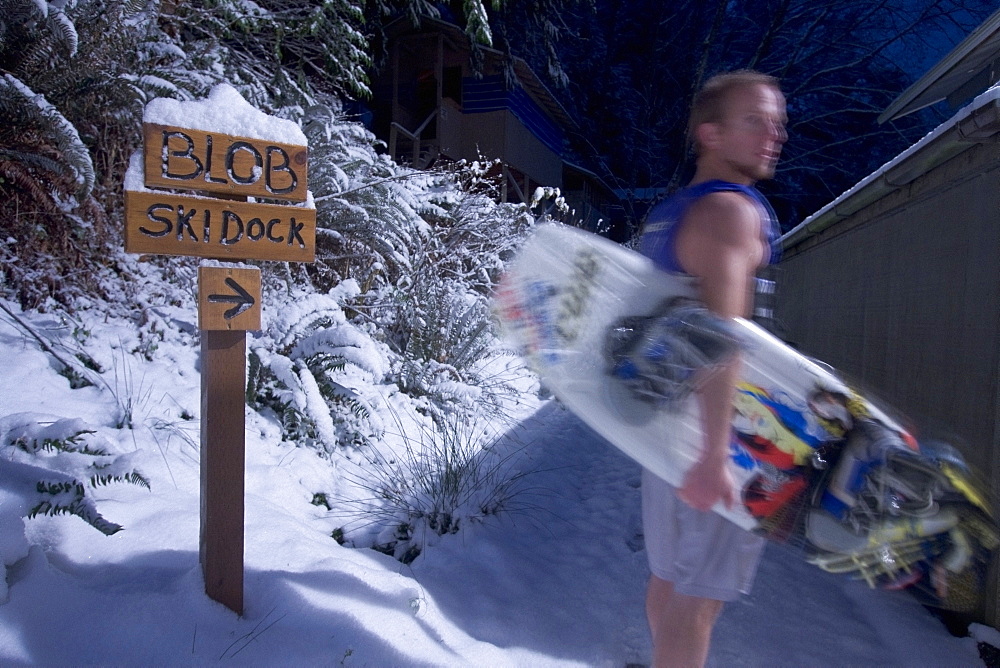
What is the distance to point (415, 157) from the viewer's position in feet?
43.5

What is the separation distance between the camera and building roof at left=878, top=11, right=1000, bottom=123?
3.81m

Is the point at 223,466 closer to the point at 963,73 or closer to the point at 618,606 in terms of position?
the point at 618,606

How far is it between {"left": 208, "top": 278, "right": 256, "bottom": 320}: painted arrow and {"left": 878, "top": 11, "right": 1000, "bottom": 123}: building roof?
13.9 ft

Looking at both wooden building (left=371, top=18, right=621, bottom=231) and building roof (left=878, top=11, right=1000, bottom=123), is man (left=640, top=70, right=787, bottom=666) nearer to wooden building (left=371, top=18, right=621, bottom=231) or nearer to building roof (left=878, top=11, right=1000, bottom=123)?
building roof (left=878, top=11, right=1000, bottom=123)

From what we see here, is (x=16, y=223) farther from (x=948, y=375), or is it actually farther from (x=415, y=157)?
(x=415, y=157)

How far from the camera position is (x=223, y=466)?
2.00m

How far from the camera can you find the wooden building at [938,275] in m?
2.40

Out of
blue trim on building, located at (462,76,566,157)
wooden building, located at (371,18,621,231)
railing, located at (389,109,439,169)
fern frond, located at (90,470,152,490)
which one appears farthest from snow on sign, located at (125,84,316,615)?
blue trim on building, located at (462,76,566,157)

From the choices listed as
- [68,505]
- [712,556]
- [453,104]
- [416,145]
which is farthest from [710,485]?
[453,104]

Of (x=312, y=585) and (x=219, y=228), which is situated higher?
(x=219, y=228)

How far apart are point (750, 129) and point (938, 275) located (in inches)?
76.8

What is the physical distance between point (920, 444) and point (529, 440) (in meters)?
3.39

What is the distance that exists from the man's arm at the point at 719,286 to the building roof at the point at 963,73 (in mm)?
3526

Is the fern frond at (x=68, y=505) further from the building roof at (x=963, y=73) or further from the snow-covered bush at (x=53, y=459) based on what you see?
the building roof at (x=963, y=73)
